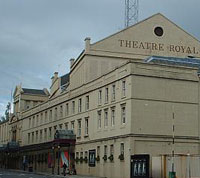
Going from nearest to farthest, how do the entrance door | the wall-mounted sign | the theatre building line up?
the entrance door, the theatre building, the wall-mounted sign

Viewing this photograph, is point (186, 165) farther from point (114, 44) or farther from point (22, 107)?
point (22, 107)

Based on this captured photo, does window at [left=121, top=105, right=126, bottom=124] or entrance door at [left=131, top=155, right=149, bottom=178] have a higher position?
window at [left=121, top=105, right=126, bottom=124]

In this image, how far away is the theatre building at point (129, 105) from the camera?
47.4 metres

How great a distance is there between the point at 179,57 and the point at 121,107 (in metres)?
19.0

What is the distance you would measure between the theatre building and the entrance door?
18 mm

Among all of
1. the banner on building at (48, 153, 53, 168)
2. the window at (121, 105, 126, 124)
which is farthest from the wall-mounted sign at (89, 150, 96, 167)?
the banner on building at (48, 153, 53, 168)

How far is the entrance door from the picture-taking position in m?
42.9

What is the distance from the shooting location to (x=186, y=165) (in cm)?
4150

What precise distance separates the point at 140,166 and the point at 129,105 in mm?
6727

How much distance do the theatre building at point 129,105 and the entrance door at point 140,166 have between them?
18 mm

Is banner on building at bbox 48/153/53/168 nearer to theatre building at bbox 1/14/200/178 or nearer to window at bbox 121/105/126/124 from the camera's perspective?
theatre building at bbox 1/14/200/178

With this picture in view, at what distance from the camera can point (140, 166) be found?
43594 mm

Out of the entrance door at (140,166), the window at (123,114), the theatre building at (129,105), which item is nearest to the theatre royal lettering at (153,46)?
the theatre building at (129,105)

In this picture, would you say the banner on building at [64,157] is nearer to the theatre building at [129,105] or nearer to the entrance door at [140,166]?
the theatre building at [129,105]
